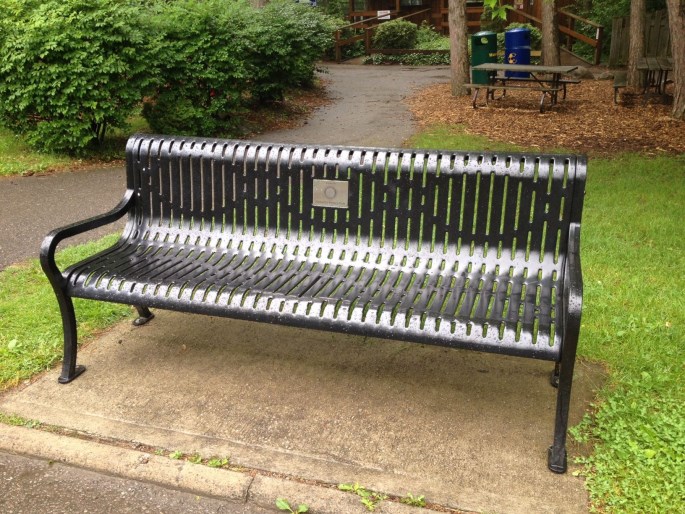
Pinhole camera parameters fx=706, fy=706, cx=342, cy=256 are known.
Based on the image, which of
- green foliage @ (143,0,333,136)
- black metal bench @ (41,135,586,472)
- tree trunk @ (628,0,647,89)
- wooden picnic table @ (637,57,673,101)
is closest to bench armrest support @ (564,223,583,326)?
black metal bench @ (41,135,586,472)

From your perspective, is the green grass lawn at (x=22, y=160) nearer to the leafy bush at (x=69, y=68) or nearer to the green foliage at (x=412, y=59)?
the leafy bush at (x=69, y=68)

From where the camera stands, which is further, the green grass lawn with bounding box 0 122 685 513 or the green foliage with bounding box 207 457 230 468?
the green foliage with bounding box 207 457 230 468

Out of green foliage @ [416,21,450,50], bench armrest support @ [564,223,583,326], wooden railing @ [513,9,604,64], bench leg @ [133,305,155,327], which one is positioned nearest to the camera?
bench armrest support @ [564,223,583,326]

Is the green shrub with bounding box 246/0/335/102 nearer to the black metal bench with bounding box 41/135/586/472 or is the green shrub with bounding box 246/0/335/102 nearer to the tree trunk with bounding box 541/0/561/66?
→ the tree trunk with bounding box 541/0/561/66

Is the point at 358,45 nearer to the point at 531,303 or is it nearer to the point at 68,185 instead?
the point at 68,185

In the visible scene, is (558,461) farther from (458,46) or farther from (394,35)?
(394,35)

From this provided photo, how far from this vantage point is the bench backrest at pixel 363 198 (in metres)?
3.45

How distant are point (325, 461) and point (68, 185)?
6.52 metres

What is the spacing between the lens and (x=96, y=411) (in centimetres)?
345

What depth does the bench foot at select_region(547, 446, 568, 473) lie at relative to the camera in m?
2.92

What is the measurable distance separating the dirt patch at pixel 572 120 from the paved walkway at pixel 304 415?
6.87 m

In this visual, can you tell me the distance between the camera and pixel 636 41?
565 inches

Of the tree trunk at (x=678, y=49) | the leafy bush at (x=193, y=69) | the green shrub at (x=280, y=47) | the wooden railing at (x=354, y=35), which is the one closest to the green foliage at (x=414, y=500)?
the leafy bush at (x=193, y=69)

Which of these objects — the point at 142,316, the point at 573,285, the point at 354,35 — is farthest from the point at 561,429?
the point at 354,35
